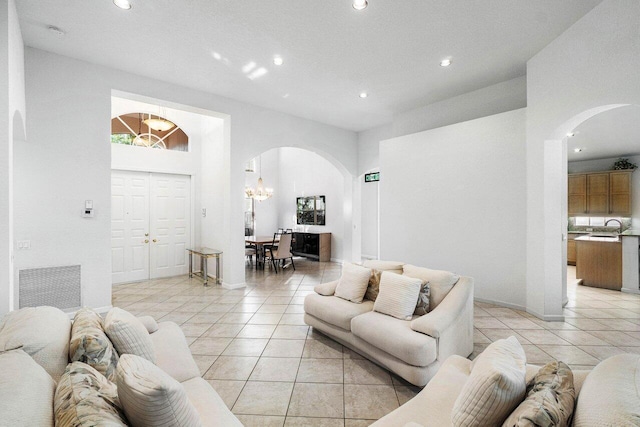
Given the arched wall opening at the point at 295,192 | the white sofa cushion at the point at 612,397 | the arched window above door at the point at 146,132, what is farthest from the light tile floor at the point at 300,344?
the arched wall opening at the point at 295,192

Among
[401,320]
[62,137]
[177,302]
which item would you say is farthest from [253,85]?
[401,320]

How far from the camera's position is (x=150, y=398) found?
991 millimetres

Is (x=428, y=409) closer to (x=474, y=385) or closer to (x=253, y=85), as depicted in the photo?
(x=474, y=385)

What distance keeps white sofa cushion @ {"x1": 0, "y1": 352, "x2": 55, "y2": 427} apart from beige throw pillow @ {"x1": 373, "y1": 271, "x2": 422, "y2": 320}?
241 cm

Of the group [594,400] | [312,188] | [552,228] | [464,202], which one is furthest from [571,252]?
[594,400]

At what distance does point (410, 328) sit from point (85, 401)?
2223 mm

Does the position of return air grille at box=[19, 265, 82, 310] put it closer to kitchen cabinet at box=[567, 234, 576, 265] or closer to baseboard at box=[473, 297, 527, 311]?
baseboard at box=[473, 297, 527, 311]

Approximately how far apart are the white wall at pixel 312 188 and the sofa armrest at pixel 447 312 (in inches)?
211

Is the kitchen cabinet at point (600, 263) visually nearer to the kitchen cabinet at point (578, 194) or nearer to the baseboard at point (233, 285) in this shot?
the kitchen cabinet at point (578, 194)

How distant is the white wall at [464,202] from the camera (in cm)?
437

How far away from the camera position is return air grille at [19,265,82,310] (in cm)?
367

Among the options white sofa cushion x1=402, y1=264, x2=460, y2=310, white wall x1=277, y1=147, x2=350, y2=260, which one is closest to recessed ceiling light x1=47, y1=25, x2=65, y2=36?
white sofa cushion x1=402, y1=264, x2=460, y2=310

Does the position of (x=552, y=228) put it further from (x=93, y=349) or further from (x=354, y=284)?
(x=93, y=349)

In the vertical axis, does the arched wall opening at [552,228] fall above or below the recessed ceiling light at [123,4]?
below
